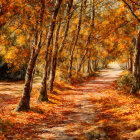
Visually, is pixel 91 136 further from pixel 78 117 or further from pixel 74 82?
pixel 74 82

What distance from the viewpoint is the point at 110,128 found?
659 centimetres

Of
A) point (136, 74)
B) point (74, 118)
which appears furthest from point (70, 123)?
point (136, 74)

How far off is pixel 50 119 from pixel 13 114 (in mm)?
1981

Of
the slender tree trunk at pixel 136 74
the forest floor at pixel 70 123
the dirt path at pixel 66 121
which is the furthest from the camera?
the slender tree trunk at pixel 136 74

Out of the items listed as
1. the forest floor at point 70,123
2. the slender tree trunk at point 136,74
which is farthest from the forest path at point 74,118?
the slender tree trunk at point 136,74

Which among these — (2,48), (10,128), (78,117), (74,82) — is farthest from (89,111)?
(2,48)

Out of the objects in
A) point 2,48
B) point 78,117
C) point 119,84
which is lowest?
point 78,117

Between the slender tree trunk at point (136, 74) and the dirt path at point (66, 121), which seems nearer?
the dirt path at point (66, 121)

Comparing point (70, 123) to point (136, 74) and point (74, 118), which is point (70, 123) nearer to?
point (74, 118)

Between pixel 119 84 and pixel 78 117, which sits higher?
pixel 119 84

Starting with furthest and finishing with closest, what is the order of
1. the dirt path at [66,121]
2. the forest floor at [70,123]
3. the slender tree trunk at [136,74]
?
the slender tree trunk at [136,74] < the dirt path at [66,121] < the forest floor at [70,123]

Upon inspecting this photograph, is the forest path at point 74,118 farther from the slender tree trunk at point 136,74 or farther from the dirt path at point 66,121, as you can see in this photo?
the slender tree trunk at point 136,74

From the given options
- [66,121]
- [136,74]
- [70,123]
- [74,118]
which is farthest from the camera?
[136,74]

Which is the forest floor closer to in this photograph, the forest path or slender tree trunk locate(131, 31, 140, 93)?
the forest path
